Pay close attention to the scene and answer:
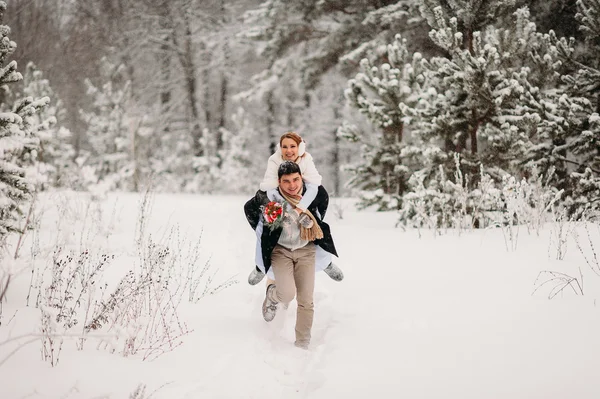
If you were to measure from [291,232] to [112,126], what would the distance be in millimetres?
19561

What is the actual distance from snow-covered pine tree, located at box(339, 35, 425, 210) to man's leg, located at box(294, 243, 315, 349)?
5132 mm

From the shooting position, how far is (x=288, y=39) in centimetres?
1150

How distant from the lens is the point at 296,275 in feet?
12.1

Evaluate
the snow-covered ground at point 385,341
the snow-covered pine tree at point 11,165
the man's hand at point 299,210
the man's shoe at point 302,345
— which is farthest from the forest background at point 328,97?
the man's shoe at point 302,345

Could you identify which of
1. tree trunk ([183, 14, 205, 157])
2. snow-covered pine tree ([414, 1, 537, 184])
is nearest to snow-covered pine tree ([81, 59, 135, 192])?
tree trunk ([183, 14, 205, 157])

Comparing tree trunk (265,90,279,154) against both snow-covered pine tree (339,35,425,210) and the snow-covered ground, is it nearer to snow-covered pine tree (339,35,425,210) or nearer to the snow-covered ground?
snow-covered pine tree (339,35,425,210)

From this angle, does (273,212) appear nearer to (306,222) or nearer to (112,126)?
(306,222)

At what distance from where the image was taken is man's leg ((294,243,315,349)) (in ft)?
11.3

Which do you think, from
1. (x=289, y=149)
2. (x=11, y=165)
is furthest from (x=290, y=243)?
(x=11, y=165)

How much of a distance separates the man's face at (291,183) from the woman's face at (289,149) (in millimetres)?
240

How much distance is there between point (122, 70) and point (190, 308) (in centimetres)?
2058

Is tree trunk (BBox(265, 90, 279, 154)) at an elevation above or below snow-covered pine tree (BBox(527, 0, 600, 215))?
above

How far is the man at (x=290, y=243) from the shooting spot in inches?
140

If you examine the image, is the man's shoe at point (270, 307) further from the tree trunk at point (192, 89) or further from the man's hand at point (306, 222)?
the tree trunk at point (192, 89)
